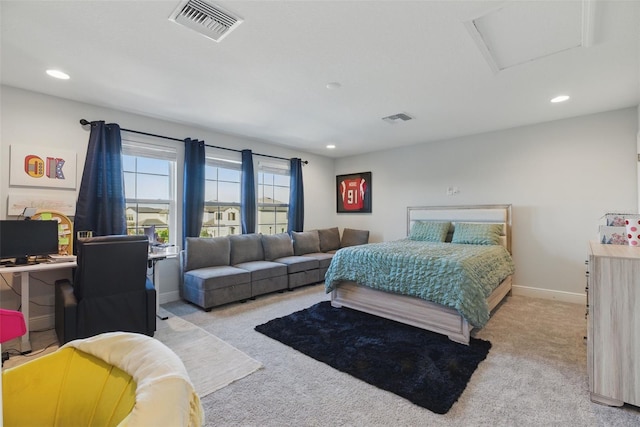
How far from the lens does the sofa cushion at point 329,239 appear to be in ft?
18.8

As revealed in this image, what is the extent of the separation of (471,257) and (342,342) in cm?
156

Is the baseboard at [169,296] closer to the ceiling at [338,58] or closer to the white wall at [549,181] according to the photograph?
A: the ceiling at [338,58]

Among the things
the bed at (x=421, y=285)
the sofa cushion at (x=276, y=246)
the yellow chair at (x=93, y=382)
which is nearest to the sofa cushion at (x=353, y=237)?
the sofa cushion at (x=276, y=246)

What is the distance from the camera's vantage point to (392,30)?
2055mm

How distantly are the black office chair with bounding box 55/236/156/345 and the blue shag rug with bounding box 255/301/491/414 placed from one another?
44.2 inches

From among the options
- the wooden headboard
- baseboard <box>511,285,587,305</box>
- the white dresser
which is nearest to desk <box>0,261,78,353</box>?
the white dresser

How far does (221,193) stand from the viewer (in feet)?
15.6

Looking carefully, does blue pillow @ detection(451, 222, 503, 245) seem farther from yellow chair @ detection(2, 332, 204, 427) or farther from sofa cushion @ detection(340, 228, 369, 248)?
yellow chair @ detection(2, 332, 204, 427)

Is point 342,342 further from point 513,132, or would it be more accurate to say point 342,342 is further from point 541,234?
point 513,132

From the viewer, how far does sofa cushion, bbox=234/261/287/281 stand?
13.3ft

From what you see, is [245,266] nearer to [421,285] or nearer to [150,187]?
[150,187]

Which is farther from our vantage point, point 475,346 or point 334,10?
point 475,346

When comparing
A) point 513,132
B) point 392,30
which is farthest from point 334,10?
point 513,132

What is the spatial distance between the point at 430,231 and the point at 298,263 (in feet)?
6.95
